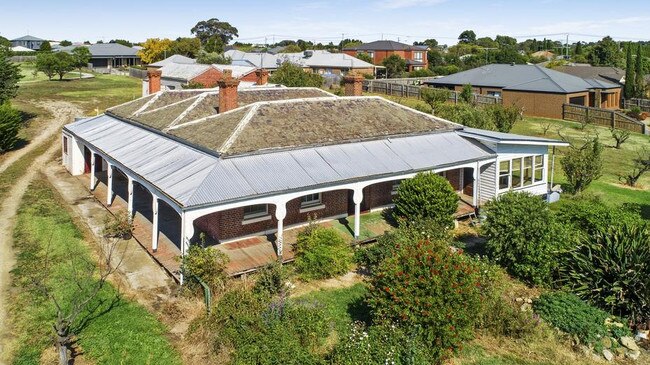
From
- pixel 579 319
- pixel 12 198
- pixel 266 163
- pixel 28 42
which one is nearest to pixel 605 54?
pixel 266 163

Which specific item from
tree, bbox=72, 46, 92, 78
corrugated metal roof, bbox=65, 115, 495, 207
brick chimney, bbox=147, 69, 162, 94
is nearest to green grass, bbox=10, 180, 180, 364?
corrugated metal roof, bbox=65, 115, 495, 207

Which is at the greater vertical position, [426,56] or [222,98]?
[426,56]

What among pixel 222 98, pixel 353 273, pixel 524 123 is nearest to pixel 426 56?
pixel 524 123

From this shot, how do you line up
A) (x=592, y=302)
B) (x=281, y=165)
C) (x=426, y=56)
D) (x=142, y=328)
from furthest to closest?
(x=426, y=56), (x=281, y=165), (x=592, y=302), (x=142, y=328)

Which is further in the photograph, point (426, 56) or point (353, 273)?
point (426, 56)

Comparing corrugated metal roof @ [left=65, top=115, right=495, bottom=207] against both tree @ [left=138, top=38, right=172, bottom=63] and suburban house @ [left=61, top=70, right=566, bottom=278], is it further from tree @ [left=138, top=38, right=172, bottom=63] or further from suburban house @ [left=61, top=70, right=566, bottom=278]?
tree @ [left=138, top=38, right=172, bottom=63]

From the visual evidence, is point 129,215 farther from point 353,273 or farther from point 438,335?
point 438,335

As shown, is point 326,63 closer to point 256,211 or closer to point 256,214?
point 256,211
